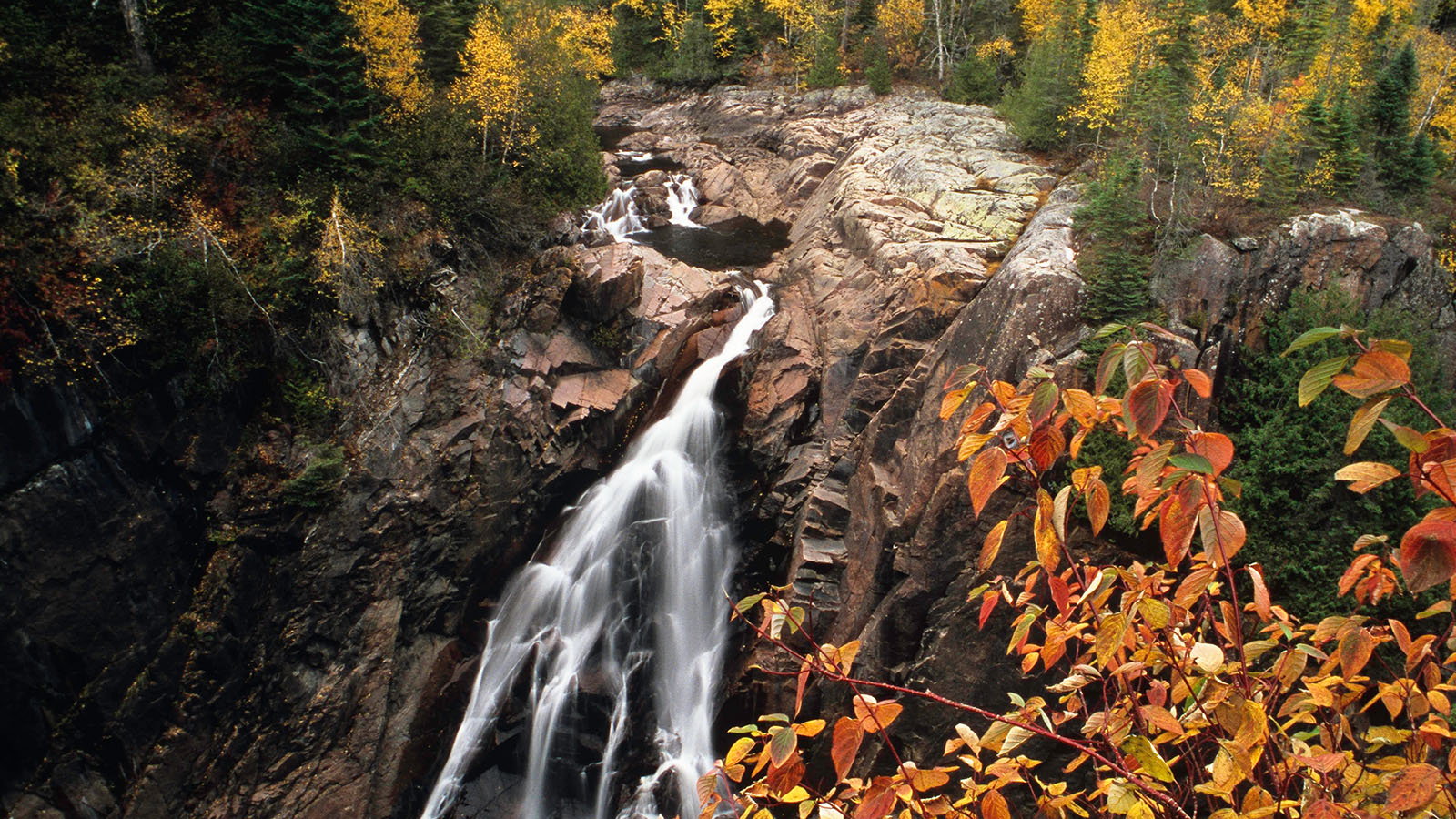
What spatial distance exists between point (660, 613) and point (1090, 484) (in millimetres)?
11917

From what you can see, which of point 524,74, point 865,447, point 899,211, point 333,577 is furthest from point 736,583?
point 524,74

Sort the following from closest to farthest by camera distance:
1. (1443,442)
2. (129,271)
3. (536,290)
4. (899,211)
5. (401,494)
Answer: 1. (1443,442)
2. (129,271)
3. (401,494)
4. (536,290)
5. (899,211)

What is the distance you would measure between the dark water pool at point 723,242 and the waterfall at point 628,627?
19.7 ft

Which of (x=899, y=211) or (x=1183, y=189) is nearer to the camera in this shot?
(x=1183, y=189)

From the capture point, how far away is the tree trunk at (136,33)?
12.4 meters

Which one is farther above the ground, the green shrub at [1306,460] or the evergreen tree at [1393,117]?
the evergreen tree at [1393,117]

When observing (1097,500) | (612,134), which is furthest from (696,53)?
(1097,500)

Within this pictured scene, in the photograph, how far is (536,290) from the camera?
14797mm

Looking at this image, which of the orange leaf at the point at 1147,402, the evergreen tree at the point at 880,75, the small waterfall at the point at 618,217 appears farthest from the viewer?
the evergreen tree at the point at 880,75

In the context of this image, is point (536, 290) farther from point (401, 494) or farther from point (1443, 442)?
point (1443, 442)

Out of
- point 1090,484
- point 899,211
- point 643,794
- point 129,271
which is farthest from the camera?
point 899,211

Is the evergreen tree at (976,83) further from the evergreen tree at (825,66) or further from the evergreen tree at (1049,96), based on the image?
the evergreen tree at (825,66)

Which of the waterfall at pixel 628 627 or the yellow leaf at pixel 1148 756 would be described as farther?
the waterfall at pixel 628 627

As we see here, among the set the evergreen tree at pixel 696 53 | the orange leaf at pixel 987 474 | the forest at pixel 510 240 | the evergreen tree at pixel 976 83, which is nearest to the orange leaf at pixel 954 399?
the orange leaf at pixel 987 474
